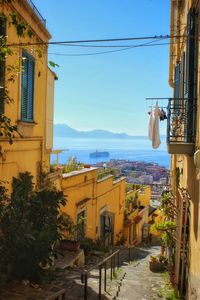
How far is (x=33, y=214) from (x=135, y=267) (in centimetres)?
644

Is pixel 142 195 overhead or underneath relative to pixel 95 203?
underneath

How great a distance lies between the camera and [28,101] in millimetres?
9641

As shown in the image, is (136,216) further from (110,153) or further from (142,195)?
(110,153)

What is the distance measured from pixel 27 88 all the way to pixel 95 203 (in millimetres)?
8294

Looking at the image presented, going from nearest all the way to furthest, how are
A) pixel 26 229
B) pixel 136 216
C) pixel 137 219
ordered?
pixel 26 229 < pixel 137 219 < pixel 136 216

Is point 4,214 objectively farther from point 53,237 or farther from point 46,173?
point 46,173

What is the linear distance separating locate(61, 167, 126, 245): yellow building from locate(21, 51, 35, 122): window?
3167 mm

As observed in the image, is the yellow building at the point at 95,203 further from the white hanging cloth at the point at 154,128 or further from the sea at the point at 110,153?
the white hanging cloth at the point at 154,128

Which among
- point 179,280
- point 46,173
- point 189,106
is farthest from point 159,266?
point 189,106

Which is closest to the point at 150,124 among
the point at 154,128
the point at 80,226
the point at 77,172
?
the point at 154,128

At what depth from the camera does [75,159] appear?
16.6 m

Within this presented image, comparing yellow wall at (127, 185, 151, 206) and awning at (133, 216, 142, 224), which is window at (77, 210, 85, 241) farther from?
yellow wall at (127, 185, 151, 206)

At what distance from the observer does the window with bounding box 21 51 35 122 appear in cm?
925

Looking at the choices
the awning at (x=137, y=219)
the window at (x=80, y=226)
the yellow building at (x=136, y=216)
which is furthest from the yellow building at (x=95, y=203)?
the awning at (x=137, y=219)
